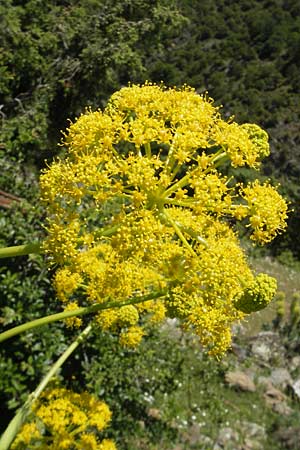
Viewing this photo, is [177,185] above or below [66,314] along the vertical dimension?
above

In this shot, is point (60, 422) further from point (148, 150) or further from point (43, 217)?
point (43, 217)

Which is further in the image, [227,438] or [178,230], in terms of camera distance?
[227,438]

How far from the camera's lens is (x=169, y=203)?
2.28 meters

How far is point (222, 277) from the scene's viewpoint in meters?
2.32

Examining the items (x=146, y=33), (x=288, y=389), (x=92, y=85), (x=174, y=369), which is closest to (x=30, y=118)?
(x=92, y=85)

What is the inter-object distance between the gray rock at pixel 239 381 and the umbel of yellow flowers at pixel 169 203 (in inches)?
299

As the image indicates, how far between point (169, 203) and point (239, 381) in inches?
328

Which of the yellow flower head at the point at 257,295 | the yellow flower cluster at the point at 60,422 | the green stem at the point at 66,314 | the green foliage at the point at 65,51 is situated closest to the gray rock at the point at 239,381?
the yellow flower cluster at the point at 60,422

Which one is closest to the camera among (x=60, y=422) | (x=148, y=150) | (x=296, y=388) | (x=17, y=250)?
(x=17, y=250)

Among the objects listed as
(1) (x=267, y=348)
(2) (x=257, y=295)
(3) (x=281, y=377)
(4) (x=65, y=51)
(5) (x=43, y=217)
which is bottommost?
(1) (x=267, y=348)

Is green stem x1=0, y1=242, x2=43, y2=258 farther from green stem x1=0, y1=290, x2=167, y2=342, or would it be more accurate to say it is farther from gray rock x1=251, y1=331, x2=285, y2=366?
gray rock x1=251, y1=331, x2=285, y2=366

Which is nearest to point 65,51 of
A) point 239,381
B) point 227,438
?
point 239,381

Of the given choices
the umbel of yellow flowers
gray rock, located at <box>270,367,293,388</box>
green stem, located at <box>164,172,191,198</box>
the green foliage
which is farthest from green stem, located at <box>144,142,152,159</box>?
the green foliage

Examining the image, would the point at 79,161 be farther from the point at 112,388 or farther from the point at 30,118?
the point at 30,118
